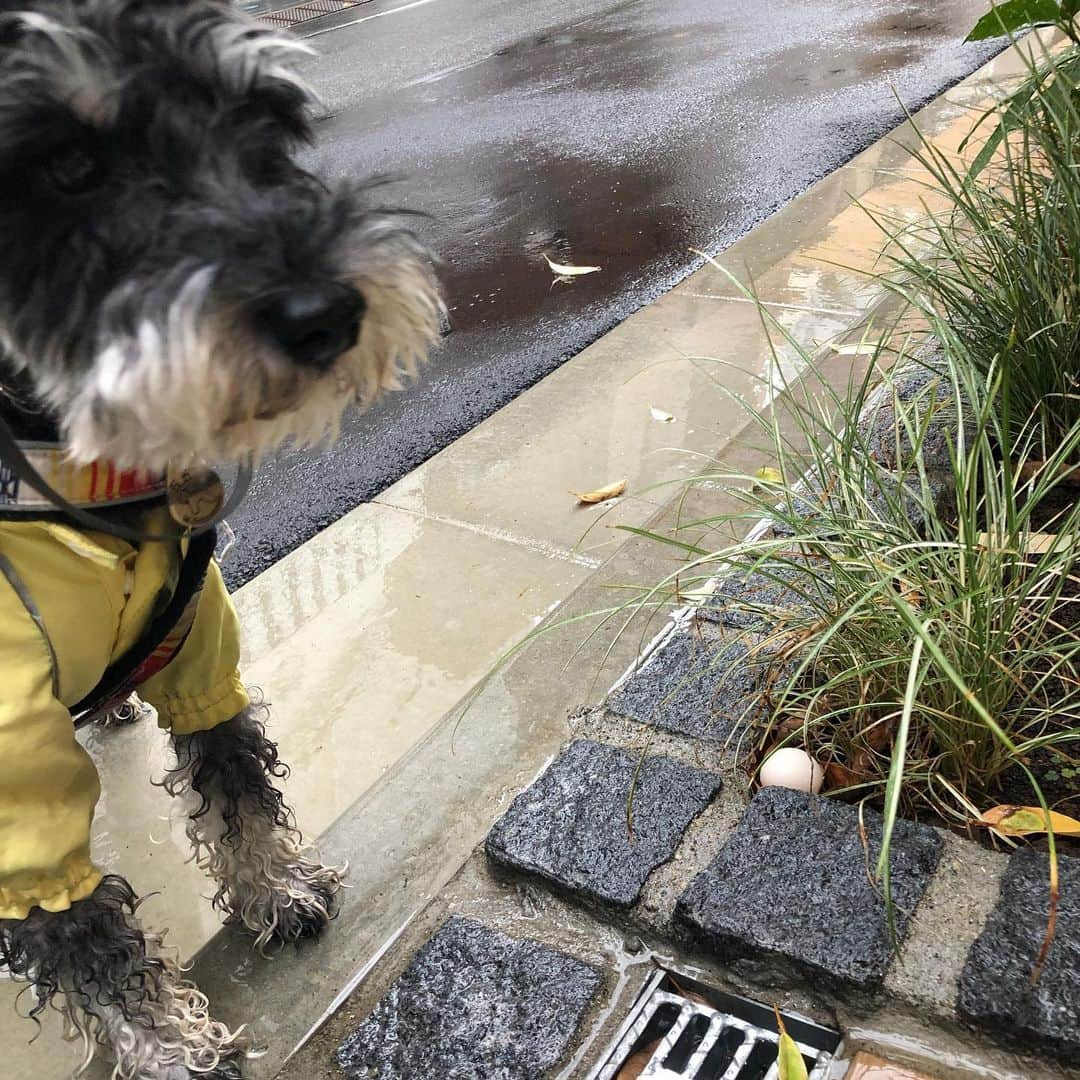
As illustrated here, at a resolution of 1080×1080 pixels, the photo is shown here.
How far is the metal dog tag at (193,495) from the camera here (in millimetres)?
1971

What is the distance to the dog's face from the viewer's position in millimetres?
1553

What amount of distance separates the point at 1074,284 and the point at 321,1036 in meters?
2.56

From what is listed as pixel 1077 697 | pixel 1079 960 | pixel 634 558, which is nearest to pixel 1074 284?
pixel 1077 697

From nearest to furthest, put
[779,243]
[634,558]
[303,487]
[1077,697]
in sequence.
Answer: [1077,697] < [634,558] < [303,487] < [779,243]

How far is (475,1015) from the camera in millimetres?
1963

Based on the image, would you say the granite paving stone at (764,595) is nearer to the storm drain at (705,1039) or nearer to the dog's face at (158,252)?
the storm drain at (705,1039)

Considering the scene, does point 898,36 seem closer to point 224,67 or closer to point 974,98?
point 974,98

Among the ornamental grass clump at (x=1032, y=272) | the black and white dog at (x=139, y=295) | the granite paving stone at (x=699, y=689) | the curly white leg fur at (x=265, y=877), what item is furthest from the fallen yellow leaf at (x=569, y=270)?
the curly white leg fur at (x=265, y=877)

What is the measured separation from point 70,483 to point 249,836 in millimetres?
1005

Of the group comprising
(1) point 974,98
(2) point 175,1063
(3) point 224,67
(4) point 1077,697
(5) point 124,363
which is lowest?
(2) point 175,1063

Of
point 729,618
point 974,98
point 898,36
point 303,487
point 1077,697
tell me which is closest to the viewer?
point 1077,697

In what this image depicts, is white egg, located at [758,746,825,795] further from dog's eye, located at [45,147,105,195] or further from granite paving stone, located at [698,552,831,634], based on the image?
dog's eye, located at [45,147,105,195]

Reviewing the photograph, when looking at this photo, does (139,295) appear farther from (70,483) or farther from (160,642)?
(160,642)

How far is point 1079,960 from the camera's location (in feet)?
5.67
